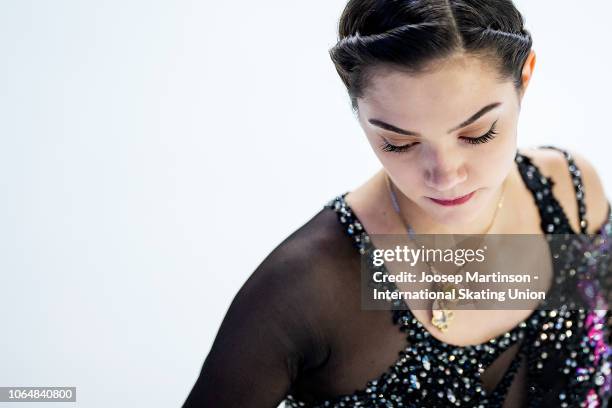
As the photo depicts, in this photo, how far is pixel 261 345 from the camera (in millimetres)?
1216

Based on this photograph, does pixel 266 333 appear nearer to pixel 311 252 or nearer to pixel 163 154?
pixel 311 252

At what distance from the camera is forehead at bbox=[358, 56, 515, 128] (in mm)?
1033

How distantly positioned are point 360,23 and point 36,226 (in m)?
1.34

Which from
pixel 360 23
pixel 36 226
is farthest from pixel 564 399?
pixel 36 226

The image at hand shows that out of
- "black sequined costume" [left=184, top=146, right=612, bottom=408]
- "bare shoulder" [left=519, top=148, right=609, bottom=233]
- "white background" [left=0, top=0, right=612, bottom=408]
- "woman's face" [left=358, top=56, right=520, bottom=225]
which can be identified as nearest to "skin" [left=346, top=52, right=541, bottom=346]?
"woman's face" [left=358, top=56, right=520, bottom=225]

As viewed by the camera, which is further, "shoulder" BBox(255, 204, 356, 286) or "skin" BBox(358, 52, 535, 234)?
A: "shoulder" BBox(255, 204, 356, 286)

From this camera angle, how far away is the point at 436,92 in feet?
3.39

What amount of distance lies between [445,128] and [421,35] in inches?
4.7

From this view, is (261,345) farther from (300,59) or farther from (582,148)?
(582,148)

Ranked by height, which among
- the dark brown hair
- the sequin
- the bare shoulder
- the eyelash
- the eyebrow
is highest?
the dark brown hair

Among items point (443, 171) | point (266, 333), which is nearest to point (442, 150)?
point (443, 171)

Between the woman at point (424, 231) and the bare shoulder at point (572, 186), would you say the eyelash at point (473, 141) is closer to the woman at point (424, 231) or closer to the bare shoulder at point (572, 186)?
the woman at point (424, 231)

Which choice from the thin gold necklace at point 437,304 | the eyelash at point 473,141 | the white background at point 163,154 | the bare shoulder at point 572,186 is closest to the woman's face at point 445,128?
the eyelash at point 473,141

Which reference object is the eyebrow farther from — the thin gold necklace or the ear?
the thin gold necklace
